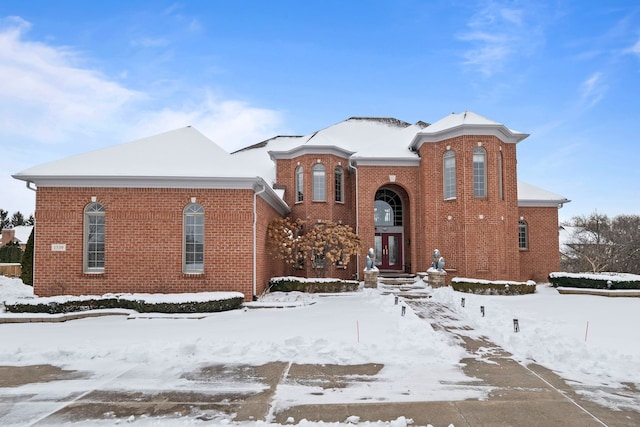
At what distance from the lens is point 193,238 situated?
14.0m

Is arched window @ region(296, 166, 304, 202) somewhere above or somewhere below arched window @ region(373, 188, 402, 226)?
above

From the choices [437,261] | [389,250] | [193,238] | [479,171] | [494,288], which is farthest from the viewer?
[389,250]

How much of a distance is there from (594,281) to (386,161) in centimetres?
1067

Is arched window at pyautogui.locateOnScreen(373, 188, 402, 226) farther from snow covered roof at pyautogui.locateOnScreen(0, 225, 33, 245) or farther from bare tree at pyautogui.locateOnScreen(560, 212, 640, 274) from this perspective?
snow covered roof at pyautogui.locateOnScreen(0, 225, 33, 245)

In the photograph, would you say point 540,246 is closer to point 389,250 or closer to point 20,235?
point 389,250

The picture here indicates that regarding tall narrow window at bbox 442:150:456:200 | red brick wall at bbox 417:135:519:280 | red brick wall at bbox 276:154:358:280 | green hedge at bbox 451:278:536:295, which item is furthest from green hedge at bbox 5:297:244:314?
tall narrow window at bbox 442:150:456:200

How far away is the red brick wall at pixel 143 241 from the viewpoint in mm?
13500

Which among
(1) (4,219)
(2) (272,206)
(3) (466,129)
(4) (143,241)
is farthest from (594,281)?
(1) (4,219)

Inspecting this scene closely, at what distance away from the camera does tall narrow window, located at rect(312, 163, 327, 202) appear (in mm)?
21703

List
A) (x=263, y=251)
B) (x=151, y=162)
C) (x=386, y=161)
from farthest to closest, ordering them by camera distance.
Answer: (x=386, y=161) < (x=263, y=251) < (x=151, y=162)

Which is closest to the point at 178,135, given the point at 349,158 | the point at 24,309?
the point at 24,309

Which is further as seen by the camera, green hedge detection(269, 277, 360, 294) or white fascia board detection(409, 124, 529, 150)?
white fascia board detection(409, 124, 529, 150)

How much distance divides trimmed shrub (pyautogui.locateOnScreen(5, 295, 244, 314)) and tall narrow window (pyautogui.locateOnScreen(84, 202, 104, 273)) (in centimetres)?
157

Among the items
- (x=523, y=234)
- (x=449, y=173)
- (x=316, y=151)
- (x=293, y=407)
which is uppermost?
(x=316, y=151)
